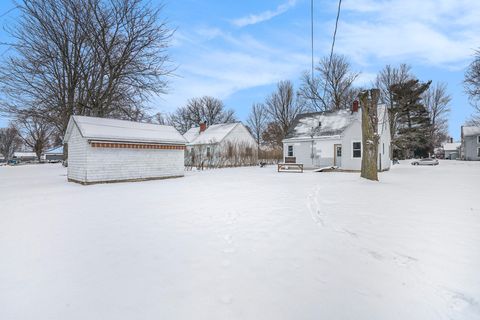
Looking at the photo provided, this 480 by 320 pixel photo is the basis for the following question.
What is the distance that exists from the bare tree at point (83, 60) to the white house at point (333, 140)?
1295cm

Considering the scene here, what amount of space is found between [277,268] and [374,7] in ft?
29.9

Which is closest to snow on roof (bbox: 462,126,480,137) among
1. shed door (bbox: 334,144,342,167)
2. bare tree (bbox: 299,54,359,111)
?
bare tree (bbox: 299,54,359,111)

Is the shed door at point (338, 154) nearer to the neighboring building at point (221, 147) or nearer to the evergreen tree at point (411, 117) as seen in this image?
the neighboring building at point (221, 147)

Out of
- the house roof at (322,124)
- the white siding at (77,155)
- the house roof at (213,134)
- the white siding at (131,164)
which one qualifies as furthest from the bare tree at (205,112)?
the white siding at (77,155)

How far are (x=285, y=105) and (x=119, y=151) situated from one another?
32894mm

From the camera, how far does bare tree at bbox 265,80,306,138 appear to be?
40.3 m

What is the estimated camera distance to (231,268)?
295 centimetres

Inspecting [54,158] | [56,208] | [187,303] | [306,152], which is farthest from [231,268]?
[54,158]

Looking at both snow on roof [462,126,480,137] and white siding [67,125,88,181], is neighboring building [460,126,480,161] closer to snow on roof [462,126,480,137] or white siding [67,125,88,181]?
snow on roof [462,126,480,137]

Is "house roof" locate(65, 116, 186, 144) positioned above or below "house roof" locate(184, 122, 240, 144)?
below

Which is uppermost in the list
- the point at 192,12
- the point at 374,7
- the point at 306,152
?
the point at 192,12

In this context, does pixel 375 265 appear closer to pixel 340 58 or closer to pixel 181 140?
pixel 181 140

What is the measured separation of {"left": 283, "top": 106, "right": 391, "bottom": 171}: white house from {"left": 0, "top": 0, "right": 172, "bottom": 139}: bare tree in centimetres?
1295

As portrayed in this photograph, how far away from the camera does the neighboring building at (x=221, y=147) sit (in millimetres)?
25281
